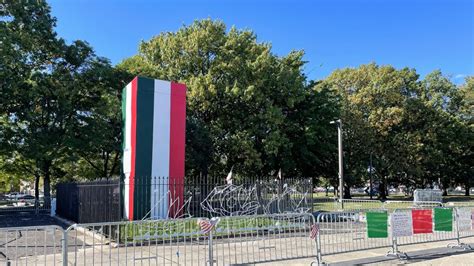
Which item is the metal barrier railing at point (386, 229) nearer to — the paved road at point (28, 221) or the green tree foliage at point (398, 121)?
the paved road at point (28, 221)

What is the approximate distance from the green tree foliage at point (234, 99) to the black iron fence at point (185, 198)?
14.4m

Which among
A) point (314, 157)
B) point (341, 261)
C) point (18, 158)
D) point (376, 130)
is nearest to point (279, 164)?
point (314, 157)

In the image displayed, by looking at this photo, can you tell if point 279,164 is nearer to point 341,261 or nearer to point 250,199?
point 250,199

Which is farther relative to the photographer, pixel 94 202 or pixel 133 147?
pixel 133 147

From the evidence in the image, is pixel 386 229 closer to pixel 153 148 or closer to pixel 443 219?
pixel 443 219

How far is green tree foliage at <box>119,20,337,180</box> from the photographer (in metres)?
32.9

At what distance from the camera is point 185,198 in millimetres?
16375

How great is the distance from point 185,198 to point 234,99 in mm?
18452

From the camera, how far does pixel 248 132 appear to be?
110ft

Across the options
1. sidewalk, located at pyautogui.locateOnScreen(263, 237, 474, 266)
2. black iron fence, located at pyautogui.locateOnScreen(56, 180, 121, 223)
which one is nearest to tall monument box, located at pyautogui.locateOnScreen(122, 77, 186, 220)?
black iron fence, located at pyautogui.locateOnScreen(56, 180, 121, 223)

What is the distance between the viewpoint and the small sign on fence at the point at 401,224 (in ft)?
33.8

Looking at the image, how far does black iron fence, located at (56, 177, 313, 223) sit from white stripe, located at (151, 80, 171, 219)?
1.5 inches

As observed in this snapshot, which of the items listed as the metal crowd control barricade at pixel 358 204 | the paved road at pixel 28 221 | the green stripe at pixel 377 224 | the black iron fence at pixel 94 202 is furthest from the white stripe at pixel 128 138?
the metal crowd control barricade at pixel 358 204

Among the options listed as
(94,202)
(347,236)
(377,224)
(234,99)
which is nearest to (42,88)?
(234,99)
